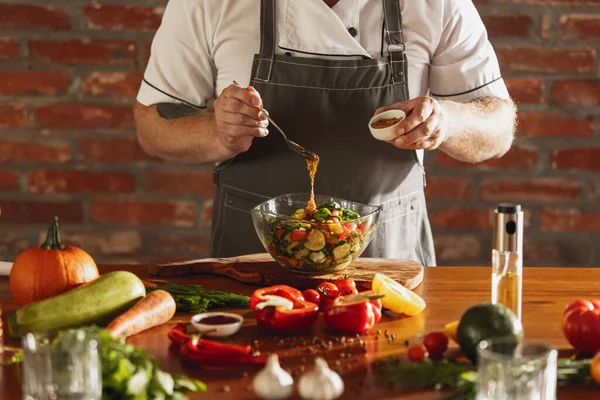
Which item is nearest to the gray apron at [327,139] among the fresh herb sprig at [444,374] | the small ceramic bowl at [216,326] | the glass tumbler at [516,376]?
the small ceramic bowl at [216,326]

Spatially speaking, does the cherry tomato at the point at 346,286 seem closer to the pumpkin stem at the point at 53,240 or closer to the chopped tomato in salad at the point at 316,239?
the chopped tomato in salad at the point at 316,239

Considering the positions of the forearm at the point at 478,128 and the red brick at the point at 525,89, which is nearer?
the forearm at the point at 478,128

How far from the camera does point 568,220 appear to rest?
120 inches

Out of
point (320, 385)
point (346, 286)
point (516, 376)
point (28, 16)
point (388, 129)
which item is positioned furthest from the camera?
point (28, 16)

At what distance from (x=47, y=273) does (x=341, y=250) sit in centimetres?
61

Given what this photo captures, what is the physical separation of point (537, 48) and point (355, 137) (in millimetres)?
944

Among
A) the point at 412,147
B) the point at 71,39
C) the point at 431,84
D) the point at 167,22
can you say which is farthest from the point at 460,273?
the point at 71,39

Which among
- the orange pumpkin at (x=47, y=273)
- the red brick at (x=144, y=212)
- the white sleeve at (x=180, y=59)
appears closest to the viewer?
the orange pumpkin at (x=47, y=273)

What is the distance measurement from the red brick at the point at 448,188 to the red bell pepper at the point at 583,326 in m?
1.50

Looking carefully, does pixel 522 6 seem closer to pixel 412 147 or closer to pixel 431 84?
pixel 431 84

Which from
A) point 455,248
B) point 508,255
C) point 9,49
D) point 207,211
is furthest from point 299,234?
point 9,49

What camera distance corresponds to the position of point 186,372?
4.62 ft

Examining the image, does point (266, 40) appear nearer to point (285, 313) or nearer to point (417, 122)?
point (417, 122)

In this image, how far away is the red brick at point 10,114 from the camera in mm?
2930
